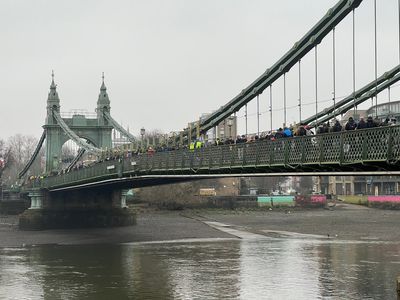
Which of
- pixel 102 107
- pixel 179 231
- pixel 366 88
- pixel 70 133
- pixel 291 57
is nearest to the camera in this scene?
pixel 366 88

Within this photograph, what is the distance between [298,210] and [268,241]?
7399 cm

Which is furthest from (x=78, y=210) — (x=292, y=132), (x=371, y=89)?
(x=292, y=132)

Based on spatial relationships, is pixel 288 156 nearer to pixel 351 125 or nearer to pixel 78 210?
pixel 351 125

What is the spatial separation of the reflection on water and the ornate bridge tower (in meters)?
48.3

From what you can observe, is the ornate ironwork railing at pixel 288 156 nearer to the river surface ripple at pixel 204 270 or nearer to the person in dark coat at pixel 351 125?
the person in dark coat at pixel 351 125

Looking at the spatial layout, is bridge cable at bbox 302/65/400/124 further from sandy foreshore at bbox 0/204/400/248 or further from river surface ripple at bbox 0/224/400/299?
sandy foreshore at bbox 0/204/400/248

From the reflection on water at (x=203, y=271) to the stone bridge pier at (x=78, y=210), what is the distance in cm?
2886

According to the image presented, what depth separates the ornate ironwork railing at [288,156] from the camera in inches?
1193

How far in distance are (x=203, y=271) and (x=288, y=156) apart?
9549mm

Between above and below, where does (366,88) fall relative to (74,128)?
below

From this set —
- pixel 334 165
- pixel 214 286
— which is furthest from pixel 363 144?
pixel 214 286

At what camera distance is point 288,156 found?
37719 mm

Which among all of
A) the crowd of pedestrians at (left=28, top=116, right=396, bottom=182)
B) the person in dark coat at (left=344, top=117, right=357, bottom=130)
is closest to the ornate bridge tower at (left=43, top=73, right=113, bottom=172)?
the crowd of pedestrians at (left=28, top=116, right=396, bottom=182)

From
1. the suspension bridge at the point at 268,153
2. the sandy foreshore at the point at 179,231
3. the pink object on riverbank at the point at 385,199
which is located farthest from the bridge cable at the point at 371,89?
the pink object on riverbank at the point at 385,199
